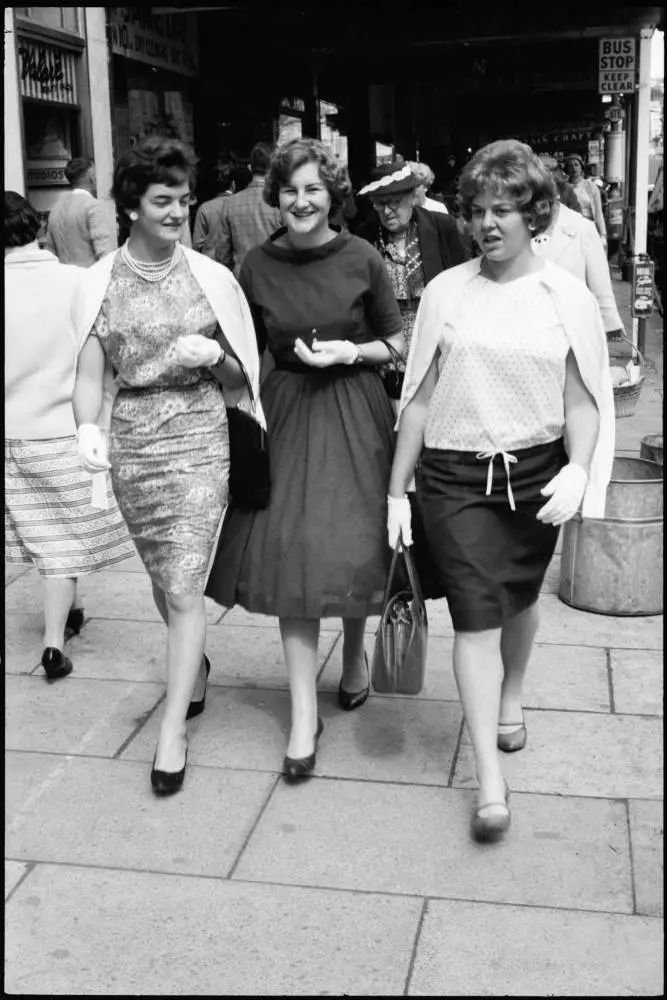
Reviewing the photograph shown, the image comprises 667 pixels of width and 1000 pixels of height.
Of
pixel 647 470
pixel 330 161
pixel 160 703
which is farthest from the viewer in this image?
pixel 647 470

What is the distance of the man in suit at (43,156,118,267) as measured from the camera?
9.03 meters

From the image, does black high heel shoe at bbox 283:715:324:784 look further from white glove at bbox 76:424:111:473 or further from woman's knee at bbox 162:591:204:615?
white glove at bbox 76:424:111:473

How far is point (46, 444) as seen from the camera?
4852mm

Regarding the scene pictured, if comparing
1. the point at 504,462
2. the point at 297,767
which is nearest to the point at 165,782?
the point at 297,767

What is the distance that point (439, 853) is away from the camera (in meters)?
3.55

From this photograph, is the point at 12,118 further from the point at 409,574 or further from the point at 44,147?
the point at 409,574

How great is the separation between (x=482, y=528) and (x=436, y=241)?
10.0ft

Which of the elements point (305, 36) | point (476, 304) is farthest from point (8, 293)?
point (305, 36)

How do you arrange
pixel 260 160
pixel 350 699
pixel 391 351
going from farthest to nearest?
pixel 260 160 → pixel 350 699 → pixel 391 351

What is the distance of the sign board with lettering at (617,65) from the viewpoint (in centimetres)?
1402

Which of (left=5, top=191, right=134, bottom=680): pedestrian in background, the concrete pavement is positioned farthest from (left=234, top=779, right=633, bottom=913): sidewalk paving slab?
(left=5, top=191, right=134, bottom=680): pedestrian in background

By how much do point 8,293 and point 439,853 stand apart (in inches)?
101

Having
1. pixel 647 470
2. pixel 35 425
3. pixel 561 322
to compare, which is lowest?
pixel 647 470

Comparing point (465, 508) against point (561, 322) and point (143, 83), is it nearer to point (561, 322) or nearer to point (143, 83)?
point (561, 322)
